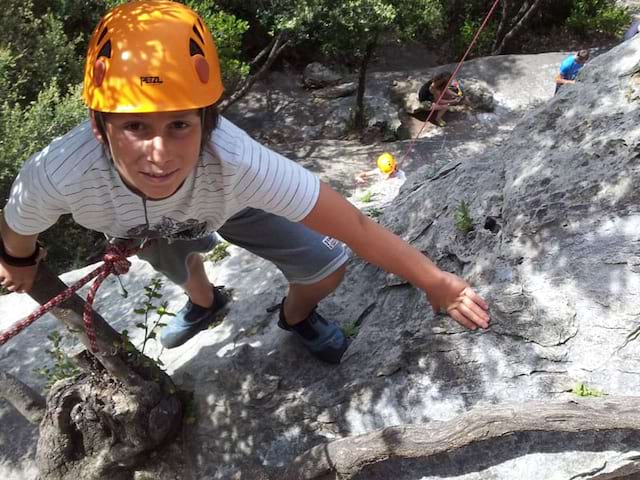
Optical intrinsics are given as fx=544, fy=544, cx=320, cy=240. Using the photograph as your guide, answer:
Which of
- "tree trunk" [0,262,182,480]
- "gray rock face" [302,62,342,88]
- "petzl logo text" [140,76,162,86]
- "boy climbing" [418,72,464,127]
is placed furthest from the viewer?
"gray rock face" [302,62,342,88]

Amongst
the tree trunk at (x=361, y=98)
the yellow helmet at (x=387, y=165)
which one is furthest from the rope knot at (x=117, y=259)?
the tree trunk at (x=361, y=98)

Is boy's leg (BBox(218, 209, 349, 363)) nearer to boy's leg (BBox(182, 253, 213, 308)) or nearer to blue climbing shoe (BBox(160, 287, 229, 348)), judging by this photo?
boy's leg (BBox(182, 253, 213, 308))

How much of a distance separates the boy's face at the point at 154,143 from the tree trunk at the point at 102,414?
0.92 m


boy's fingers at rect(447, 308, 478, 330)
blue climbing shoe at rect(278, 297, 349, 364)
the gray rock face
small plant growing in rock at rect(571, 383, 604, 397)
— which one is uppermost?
boy's fingers at rect(447, 308, 478, 330)

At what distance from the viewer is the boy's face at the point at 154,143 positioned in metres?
1.61

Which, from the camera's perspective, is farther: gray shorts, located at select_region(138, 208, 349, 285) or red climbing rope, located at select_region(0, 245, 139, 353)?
gray shorts, located at select_region(138, 208, 349, 285)

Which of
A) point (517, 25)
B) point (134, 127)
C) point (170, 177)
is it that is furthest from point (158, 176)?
point (517, 25)

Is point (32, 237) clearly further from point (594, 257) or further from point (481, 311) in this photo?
point (594, 257)

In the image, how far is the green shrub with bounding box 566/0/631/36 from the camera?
521 inches

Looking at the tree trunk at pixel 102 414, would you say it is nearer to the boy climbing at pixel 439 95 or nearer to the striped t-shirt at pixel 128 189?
the striped t-shirt at pixel 128 189

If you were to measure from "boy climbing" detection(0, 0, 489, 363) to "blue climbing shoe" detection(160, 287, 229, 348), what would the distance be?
41.5 inches

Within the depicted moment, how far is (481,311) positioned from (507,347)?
0.63ft

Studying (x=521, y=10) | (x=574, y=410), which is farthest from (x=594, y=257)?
(x=521, y=10)

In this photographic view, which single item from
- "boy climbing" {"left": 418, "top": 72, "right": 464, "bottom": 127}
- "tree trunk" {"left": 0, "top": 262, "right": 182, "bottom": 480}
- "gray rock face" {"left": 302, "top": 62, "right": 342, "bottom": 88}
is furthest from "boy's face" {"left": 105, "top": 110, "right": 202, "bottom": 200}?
"gray rock face" {"left": 302, "top": 62, "right": 342, "bottom": 88}
